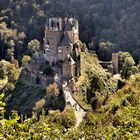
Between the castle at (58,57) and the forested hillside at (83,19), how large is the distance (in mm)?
16385

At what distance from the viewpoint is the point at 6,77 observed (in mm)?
57062

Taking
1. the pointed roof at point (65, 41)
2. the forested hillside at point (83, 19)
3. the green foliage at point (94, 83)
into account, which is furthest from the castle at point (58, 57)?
the forested hillside at point (83, 19)

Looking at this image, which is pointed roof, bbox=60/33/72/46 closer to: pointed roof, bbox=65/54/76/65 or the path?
pointed roof, bbox=65/54/76/65

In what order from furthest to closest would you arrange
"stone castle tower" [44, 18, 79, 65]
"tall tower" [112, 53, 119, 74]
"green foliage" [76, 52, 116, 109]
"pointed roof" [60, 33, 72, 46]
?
"tall tower" [112, 53, 119, 74] → "pointed roof" [60, 33, 72, 46] → "stone castle tower" [44, 18, 79, 65] → "green foliage" [76, 52, 116, 109]

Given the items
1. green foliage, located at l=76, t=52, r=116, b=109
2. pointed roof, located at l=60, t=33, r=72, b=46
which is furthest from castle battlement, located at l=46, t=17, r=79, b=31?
green foliage, located at l=76, t=52, r=116, b=109

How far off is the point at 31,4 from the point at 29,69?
104 feet

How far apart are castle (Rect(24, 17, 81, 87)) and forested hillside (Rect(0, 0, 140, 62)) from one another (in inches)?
645

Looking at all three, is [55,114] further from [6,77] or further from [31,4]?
[31,4]

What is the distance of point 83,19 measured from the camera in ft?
244

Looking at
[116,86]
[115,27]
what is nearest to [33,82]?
[116,86]

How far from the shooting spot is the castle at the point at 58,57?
45.4 meters

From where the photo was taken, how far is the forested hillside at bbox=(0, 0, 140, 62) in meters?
69.9

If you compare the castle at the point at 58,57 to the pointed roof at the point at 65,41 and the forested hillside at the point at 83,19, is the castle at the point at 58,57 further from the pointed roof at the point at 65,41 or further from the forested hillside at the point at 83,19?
the forested hillside at the point at 83,19

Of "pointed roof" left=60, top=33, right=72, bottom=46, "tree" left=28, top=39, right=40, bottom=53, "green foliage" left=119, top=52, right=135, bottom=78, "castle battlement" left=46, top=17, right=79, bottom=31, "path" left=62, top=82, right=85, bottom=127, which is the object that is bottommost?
"path" left=62, top=82, right=85, bottom=127
